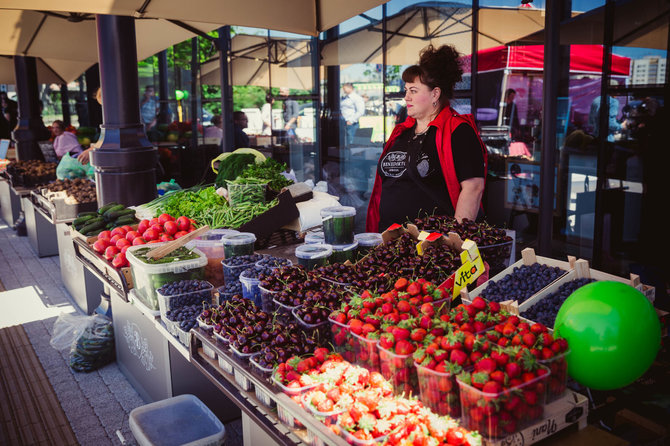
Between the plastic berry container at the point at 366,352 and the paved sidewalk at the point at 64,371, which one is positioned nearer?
the plastic berry container at the point at 366,352

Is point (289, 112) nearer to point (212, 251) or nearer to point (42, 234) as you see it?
point (42, 234)

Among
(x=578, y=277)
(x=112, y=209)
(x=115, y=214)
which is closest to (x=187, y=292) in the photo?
(x=578, y=277)

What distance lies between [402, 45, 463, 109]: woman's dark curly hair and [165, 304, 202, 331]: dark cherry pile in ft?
6.11

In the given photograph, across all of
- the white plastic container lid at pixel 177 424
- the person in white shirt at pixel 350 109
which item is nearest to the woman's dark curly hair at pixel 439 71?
the white plastic container lid at pixel 177 424

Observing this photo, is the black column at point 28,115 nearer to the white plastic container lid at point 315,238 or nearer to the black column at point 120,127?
the black column at point 120,127

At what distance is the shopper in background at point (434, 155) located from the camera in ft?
11.0

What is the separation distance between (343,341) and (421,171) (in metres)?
1.71

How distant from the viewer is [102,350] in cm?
419

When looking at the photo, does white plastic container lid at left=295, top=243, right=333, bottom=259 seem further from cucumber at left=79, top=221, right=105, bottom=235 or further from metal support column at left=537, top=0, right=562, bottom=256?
metal support column at left=537, top=0, right=562, bottom=256

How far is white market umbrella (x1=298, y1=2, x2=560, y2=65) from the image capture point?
16.8ft

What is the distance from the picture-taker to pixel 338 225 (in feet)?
10.4

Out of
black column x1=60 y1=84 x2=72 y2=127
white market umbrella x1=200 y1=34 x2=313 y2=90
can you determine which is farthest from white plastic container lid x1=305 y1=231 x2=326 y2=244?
black column x1=60 y1=84 x2=72 y2=127

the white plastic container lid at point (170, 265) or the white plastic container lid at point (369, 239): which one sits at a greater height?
the white plastic container lid at point (369, 239)

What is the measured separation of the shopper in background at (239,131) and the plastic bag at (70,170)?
10.1ft
